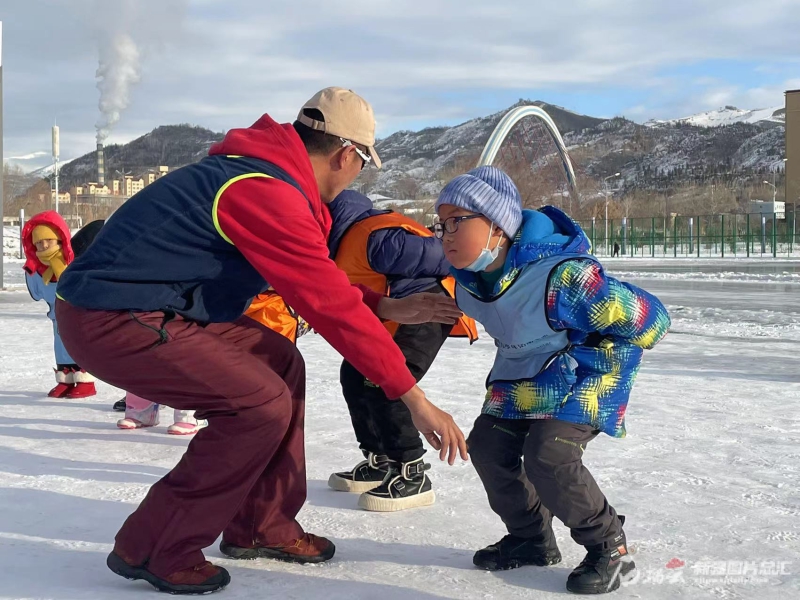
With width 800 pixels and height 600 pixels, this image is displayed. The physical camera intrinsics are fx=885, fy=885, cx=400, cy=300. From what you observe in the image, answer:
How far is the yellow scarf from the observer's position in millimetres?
6453

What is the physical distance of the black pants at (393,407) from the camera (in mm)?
3578

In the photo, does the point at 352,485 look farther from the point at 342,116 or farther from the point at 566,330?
the point at 342,116

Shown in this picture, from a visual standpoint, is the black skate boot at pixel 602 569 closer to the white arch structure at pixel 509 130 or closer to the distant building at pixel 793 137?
the white arch structure at pixel 509 130

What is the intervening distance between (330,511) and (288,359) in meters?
0.83

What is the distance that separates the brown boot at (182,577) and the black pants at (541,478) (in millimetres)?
846

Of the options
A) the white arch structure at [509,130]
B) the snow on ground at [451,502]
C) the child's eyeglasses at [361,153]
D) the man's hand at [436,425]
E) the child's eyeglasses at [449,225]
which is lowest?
the snow on ground at [451,502]

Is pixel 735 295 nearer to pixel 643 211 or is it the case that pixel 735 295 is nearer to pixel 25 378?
pixel 25 378

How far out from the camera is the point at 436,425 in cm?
230

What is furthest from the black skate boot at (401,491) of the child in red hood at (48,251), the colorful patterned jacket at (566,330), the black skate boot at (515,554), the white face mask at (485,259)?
the child in red hood at (48,251)

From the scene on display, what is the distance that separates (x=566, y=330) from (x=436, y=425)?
24.2 inches

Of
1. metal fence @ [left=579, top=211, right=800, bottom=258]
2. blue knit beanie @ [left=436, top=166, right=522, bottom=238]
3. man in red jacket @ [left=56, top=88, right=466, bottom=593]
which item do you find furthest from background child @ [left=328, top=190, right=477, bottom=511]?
metal fence @ [left=579, top=211, right=800, bottom=258]

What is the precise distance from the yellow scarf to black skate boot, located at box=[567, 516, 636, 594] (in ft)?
16.4

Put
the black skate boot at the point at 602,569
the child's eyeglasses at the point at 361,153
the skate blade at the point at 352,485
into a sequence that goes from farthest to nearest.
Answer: the skate blade at the point at 352,485 → the child's eyeglasses at the point at 361,153 → the black skate boot at the point at 602,569

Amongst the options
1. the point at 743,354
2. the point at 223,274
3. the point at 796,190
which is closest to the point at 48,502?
the point at 223,274
